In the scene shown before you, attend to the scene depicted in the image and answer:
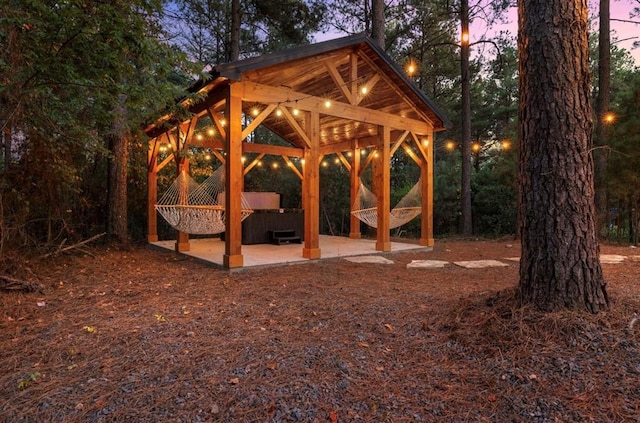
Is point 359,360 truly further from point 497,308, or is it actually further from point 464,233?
point 464,233

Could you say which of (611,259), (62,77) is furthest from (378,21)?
(62,77)

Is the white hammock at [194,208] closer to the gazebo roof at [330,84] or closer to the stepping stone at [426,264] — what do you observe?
the gazebo roof at [330,84]

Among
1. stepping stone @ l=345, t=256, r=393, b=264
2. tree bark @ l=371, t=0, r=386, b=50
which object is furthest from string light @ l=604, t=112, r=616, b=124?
stepping stone @ l=345, t=256, r=393, b=264

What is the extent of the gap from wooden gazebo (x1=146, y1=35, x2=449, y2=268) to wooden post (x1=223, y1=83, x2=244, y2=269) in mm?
12

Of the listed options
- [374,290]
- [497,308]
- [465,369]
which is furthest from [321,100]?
[465,369]

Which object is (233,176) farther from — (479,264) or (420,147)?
(420,147)

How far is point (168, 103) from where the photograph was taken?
4.00 m

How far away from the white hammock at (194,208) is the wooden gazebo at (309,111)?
0.48m

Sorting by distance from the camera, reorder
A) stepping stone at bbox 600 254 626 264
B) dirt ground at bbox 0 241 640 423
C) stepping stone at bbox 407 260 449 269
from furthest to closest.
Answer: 1. stepping stone at bbox 600 254 626 264
2. stepping stone at bbox 407 260 449 269
3. dirt ground at bbox 0 241 640 423

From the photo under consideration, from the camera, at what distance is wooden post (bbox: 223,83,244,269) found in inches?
161

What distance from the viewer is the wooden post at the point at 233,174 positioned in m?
4.09

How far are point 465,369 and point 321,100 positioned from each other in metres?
4.03

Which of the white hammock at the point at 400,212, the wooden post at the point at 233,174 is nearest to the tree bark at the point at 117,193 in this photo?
the wooden post at the point at 233,174

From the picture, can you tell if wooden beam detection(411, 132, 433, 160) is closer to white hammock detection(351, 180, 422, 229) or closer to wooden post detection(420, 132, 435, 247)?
wooden post detection(420, 132, 435, 247)
